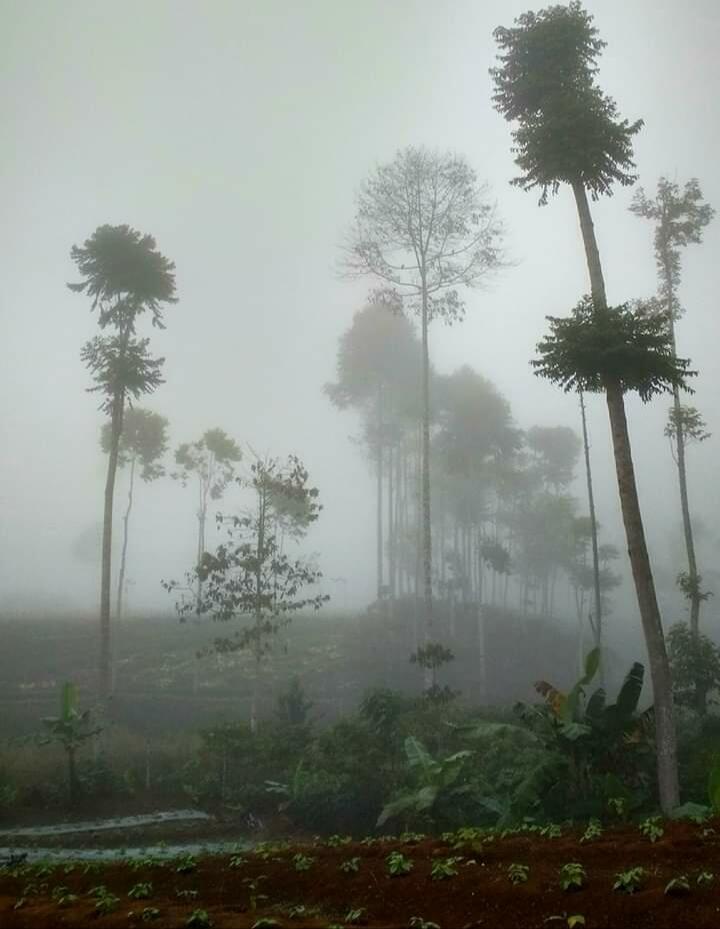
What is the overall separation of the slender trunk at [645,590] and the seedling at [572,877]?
5.56m

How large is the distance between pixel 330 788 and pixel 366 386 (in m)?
29.9

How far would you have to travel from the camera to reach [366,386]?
141ft

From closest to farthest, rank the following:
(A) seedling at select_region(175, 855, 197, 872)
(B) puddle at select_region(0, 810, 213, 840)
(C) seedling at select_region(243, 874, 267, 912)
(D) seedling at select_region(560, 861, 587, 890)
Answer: (D) seedling at select_region(560, 861, 587, 890) → (C) seedling at select_region(243, 874, 267, 912) → (A) seedling at select_region(175, 855, 197, 872) → (B) puddle at select_region(0, 810, 213, 840)

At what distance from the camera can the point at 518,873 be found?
6.68 metres

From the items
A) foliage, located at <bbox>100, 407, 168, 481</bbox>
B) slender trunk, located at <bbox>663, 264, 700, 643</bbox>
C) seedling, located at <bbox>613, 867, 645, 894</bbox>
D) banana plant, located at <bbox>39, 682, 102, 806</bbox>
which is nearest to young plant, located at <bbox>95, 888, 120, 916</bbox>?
seedling, located at <bbox>613, 867, 645, 894</bbox>

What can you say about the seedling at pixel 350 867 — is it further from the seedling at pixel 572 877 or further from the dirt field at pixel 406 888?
the seedling at pixel 572 877

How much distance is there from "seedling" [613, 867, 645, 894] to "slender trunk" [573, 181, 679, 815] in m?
5.67

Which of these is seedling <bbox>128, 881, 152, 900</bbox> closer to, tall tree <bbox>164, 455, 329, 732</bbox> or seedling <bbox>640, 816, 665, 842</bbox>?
seedling <bbox>640, 816, 665, 842</bbox>

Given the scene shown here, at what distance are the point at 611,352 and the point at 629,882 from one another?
8994 millimetres

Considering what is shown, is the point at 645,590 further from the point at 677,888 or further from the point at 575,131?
the point at 575,131

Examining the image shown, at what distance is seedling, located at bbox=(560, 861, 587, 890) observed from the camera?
624 cm

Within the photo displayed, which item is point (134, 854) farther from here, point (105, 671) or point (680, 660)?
point (680, 660)

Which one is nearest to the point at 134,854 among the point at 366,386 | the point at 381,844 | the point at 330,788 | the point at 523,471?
the point at 330,788

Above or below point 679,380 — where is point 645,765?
below
